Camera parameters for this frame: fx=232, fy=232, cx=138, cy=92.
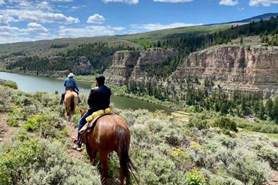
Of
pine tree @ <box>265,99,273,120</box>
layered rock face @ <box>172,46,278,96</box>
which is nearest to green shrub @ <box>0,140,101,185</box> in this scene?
pine tree @ <box>265,99,273,120</box>

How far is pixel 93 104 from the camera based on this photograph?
7062 mm

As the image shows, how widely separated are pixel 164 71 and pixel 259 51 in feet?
173

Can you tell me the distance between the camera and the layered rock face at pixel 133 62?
134 meters

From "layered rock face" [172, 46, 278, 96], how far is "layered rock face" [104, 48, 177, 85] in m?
33.6

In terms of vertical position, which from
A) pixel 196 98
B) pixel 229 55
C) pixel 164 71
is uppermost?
pixel 229 55

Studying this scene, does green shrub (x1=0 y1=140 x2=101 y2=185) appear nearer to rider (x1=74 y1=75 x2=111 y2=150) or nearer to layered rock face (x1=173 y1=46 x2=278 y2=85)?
rider (x1=74 y1=75 x2=111 y2=150)

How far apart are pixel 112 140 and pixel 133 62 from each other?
137 m

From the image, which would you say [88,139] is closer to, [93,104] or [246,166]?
[93,104]

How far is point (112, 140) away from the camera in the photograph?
588cm

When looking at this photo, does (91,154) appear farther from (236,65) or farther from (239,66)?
(236,65)

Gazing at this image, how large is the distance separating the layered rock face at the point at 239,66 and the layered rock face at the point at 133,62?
110 ft

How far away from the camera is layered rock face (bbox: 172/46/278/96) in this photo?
253 feet

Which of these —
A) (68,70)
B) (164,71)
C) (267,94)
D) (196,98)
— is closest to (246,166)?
(267,94)

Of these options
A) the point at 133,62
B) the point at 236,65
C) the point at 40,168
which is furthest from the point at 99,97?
the point at 133,62
